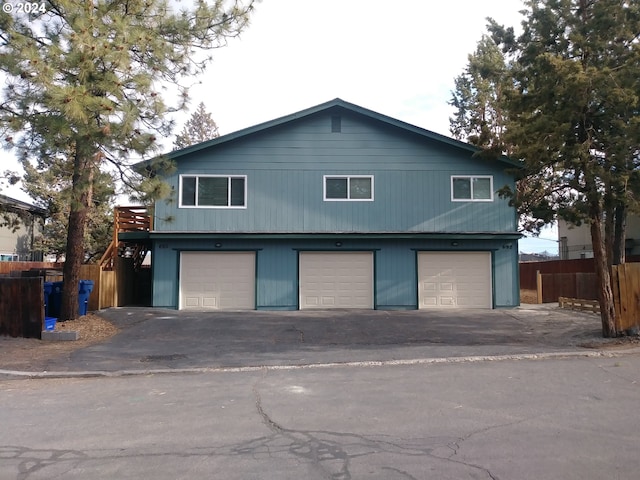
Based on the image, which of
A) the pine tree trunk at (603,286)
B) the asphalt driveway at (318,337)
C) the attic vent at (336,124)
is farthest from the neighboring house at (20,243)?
the pine tree trunk at (603,286)

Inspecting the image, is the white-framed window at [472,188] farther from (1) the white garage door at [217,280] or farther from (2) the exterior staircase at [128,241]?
(2) the exterior staircase at [128,241]

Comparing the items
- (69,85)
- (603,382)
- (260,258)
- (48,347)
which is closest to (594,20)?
(603,382)

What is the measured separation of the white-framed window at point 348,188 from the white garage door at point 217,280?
11.3 ft

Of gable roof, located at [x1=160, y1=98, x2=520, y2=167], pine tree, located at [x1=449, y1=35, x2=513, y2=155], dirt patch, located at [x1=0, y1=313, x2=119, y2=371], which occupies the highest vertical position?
pine tree, located at [x1=449, y1=35, x2=513, y2=155]

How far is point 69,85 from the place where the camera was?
1059 cm

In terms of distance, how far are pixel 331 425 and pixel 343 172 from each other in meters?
14.2

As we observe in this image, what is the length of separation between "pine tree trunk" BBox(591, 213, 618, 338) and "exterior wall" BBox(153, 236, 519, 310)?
271 inches

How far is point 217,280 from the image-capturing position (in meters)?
19.3

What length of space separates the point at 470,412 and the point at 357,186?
1366cm

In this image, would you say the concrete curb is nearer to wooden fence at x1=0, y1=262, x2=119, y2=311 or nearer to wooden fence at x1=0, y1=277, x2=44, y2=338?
wooden fence at x1=0, y1=277, x2=44, y2=338

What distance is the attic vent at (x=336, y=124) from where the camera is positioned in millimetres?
19828

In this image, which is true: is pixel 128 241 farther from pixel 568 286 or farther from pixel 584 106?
pixel 568 286

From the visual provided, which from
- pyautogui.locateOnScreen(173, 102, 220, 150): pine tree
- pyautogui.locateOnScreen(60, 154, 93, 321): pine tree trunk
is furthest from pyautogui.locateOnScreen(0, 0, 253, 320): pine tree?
pyautogui.locateOnScreen(173, 102, 220, 150): pine tree

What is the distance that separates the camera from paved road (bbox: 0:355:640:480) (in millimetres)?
4855
